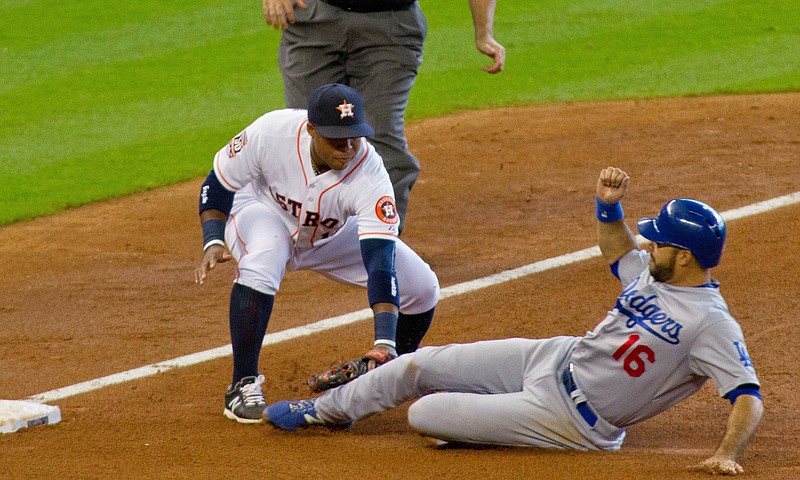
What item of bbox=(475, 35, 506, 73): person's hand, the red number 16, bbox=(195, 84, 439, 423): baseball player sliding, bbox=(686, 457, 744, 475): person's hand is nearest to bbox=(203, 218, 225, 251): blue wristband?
bbox=(195, 84, 439, 423): baseball player sliding

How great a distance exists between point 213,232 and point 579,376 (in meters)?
1.58

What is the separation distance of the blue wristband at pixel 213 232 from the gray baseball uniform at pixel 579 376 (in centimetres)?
78

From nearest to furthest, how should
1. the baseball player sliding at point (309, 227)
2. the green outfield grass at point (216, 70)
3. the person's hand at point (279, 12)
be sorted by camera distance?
the baseball player sliding at point (309, 227)
the person's hand at point (279, 12)
the green outfield grass at point (216, 70)

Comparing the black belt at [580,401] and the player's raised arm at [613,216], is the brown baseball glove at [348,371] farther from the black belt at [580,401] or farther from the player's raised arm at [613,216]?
the player's raised arm at [613,216]

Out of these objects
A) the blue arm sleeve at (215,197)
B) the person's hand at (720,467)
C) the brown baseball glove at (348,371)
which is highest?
the blue arm sleeve at (215,197)

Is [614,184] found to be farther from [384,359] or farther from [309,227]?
[309,227]

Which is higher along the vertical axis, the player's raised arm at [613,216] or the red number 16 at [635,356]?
the player's raised arm at [613,216]

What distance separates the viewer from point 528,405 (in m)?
4.06

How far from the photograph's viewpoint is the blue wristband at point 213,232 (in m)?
4.66

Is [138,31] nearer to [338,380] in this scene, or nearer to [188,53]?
[188,53]

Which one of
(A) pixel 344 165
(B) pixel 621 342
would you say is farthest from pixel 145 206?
(B) pixel 621 342

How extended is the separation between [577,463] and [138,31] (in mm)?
8817

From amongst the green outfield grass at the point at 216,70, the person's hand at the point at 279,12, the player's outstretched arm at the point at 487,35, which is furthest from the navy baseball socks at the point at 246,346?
the green outfield grass at the point at 216,70

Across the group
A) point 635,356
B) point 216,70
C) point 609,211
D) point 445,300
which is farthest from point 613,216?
point 216,70
